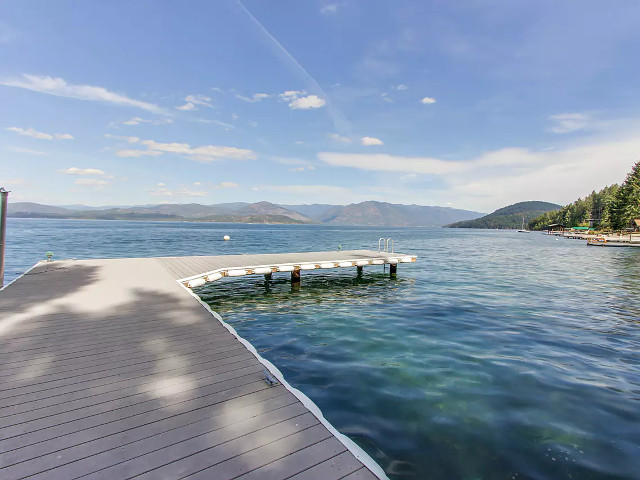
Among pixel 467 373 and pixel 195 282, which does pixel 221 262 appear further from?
pixel 467 373

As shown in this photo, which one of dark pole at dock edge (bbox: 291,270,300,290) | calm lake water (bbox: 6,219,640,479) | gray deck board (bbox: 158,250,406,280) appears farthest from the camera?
dark pole at dock edge (bbox: 291,270,300,290)

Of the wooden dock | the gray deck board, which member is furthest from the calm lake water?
the wooden dock

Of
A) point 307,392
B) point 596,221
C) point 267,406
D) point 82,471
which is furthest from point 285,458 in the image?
point 596,221

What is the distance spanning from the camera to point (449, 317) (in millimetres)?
12031

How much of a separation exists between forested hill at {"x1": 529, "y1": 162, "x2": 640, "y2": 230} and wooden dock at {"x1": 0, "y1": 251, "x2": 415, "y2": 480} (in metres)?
100

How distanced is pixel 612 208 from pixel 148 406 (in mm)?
111971

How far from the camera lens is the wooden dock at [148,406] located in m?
3.16

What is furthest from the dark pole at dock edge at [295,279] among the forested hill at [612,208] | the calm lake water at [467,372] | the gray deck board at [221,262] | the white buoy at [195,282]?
the forested hill at [612,208]

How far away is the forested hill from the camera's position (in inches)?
2968

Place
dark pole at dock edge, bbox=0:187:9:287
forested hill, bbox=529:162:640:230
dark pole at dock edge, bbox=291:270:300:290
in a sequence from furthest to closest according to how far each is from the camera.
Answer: forested hill, bbox=529:162:640:230 < dark pole at dock edge, bbox=291:270:300:290 < dark pole at dock edge, bbox=0:187:9:287

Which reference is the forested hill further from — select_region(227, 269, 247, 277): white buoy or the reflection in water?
select_region(227, 269, 247, 277): white buoy

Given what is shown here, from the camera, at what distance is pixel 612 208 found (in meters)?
83.6

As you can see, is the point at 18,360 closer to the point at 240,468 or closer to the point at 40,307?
the point at 40,307

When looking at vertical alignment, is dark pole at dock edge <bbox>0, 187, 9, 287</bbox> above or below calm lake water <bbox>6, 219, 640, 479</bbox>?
above
